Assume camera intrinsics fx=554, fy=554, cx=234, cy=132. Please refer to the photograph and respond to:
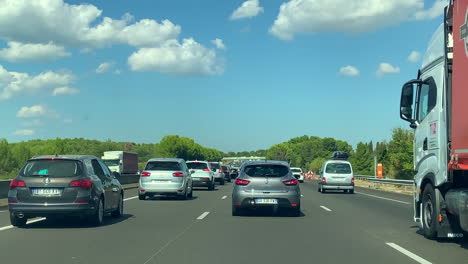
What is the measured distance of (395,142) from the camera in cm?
7738

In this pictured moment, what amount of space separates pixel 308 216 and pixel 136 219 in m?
4.68

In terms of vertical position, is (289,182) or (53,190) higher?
(289,182)

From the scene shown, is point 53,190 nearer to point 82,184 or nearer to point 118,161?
point 82,184

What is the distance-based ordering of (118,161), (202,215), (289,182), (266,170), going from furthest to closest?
1. (118,161)
2. (202,215)
3. (266,170)
4. (289,182)

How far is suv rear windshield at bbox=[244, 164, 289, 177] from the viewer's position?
48.2ft

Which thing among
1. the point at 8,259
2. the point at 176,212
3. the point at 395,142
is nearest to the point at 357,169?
the point at 395,142

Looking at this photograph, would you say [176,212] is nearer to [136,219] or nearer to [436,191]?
[136,219]

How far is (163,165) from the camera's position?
2205cm

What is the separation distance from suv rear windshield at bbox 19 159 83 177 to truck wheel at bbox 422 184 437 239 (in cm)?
701

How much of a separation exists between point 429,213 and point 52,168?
302 inches

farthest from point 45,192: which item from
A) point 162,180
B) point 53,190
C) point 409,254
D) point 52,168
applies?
point 162,180

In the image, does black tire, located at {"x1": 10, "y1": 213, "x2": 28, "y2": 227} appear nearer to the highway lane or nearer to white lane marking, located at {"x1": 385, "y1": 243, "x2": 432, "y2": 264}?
the highway lane

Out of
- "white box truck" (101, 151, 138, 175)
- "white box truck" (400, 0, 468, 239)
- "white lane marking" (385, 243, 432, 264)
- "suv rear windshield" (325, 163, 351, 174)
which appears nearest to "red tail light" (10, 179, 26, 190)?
"white lane marking" (385, 243, 432, 264)

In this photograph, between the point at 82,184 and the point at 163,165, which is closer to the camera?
the point at 82,184
